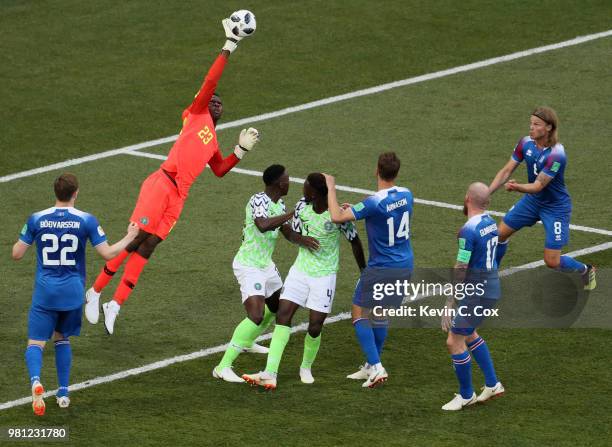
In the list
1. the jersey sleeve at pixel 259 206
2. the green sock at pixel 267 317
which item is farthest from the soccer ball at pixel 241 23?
the green sock at pixel 267 317

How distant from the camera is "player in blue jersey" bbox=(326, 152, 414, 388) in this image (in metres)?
13.0

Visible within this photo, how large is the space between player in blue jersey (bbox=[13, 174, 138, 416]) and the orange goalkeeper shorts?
8.58 ft

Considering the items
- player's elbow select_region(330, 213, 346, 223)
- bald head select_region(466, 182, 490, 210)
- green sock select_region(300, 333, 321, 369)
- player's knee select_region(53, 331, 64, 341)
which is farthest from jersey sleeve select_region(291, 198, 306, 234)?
player's knee select_region(53, 331, 64, 341)

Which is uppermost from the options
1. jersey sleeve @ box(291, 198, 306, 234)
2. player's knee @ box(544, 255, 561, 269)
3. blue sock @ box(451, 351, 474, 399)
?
jersey sleeve @ box(291, 198, 306, 234)

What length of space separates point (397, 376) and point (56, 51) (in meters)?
14.2

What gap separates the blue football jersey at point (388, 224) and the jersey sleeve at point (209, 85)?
119 inches

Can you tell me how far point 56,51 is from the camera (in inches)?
1019

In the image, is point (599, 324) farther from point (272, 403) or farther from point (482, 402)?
point (272, 403)

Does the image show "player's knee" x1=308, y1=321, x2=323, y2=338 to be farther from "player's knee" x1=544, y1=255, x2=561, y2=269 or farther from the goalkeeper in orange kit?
"player's knee" x1=544, y1=255, x2=561, y2=269

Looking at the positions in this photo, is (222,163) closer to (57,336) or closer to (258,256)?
(258,256)

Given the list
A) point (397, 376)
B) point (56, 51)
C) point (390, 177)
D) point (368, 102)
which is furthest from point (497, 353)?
point (56, 51)

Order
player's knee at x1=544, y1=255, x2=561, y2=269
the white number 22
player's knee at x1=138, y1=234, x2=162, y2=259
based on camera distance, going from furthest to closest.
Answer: player's knee at x1=544, y1=255, x2=561, y2=269
player's knee at x1=138, y1=234, x2=162, y2=259
the white number 22

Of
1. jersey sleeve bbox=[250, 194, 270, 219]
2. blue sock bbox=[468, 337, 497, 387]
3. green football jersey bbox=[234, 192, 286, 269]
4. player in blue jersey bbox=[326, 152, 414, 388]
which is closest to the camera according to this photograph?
blue sock bbox=[468, 337, 497, 387]

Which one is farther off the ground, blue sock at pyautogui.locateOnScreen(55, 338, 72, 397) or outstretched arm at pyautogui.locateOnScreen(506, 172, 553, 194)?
outstretched arm at pyautogui.locateOnScreen(506, 172, 553, 194)
